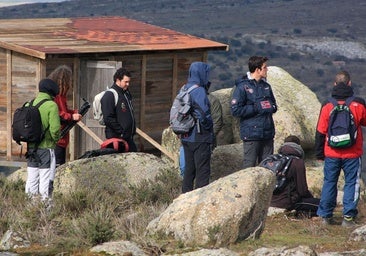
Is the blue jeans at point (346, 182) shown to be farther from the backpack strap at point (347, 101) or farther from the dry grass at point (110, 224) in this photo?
the backpack strap at point (347, 101)

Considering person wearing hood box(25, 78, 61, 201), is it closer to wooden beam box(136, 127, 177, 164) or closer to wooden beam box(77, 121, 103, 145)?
wooden beam box(136, 127, 177, 164)

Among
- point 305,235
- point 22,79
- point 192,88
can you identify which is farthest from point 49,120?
point 22,79

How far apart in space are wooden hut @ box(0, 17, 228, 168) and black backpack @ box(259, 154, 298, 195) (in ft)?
Result: 20.2

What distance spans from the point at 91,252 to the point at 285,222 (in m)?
3.37

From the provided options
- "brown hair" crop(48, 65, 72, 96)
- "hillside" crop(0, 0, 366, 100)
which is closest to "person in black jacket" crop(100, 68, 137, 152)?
"brown hair" crop(48, 65, 72, 96)

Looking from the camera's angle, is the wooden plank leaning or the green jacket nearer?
the green jacket

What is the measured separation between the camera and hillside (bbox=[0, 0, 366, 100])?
117062 mm

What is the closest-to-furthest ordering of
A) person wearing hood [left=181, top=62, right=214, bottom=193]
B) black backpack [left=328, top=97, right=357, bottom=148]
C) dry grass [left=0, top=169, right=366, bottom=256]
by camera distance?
1. dry grass [left=0, top=169, right=366, bottom=256]
2. black backpack [left=328, top=97, right=357, bottom=148]
3. person wearing hood [left=181, top=62, right=214, bottom=193]

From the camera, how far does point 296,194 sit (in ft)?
36.7

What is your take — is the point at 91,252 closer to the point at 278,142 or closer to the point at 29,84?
the point at 278,142

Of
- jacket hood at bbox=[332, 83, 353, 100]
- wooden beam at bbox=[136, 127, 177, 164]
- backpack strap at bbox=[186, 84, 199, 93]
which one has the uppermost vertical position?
jacket hood at bbox=[332, 83, 353, 100]

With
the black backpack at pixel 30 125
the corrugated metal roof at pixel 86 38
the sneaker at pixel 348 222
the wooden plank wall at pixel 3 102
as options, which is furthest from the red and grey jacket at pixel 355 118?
the wooden plank wall at pixel 3 102

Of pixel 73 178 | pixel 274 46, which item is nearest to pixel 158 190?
pixel 73 178

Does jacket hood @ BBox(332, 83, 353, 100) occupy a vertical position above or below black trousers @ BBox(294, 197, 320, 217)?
above
